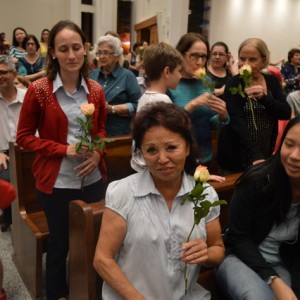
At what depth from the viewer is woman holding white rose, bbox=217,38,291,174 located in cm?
230

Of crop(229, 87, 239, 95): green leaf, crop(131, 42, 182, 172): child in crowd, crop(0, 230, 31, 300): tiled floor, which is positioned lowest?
crop(0, 230, 31, 300): tiled floor

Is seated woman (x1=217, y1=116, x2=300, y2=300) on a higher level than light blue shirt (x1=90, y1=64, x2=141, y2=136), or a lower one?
lower

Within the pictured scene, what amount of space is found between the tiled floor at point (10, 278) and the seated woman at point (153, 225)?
131cm

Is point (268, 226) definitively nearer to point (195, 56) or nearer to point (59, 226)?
point (59, 226)

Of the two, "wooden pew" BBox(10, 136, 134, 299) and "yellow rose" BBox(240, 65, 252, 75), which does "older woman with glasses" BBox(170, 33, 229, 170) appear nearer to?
"yellow rose" BBox(240, 65, 252, 75)

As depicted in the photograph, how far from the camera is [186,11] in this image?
28.2 ft

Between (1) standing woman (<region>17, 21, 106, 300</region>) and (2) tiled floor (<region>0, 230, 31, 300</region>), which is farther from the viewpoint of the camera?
(2) tiled floor (<region>0, 230, 31, 300</region>)

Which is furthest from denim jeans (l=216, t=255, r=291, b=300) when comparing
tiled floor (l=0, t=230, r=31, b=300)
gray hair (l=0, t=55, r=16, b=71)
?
gray hair (l=0, t=55, r=16, b=71)

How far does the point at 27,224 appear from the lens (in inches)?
97.2

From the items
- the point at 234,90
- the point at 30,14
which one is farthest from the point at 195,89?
the point at 30,14

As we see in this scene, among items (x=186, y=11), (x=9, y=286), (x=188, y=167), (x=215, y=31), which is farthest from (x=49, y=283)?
(x=215, y=31)

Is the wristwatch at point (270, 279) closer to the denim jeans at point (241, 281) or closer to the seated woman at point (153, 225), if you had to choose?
the denim jeans at point (241, 281)

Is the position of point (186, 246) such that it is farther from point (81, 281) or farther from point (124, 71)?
point (124, 71)

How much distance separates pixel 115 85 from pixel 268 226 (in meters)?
1.76
